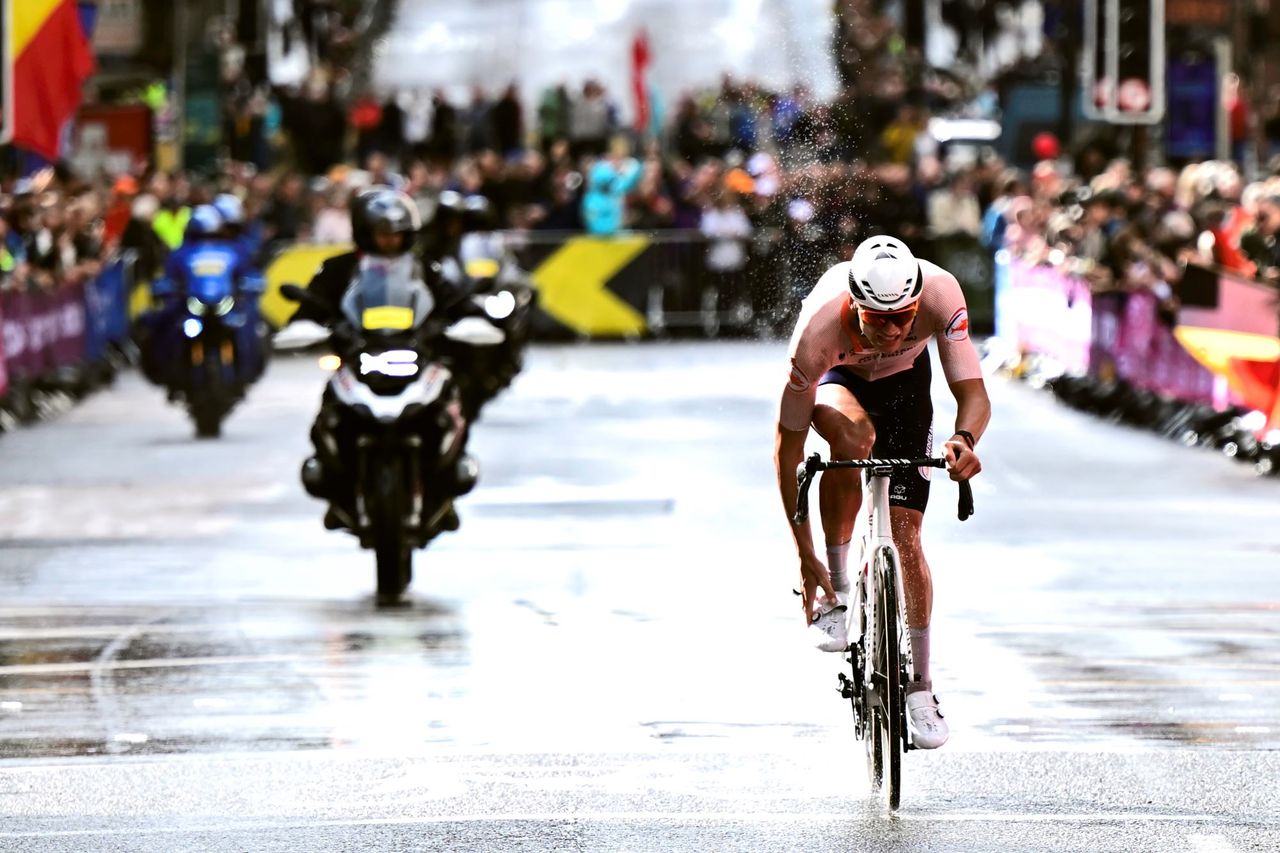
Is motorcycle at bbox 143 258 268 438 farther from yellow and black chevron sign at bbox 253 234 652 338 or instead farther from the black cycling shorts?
the black cycling shorts

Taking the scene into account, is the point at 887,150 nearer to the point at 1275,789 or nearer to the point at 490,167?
the point at 490,167

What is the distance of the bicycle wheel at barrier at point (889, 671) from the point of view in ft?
28.1

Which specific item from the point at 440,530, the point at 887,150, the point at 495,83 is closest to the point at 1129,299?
the point at 440,530

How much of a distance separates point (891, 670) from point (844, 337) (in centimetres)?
→ 96

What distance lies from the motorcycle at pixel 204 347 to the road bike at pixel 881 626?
1438 cm

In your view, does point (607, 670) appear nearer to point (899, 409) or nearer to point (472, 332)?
point (899, 409)

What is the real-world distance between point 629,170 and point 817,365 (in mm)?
27612

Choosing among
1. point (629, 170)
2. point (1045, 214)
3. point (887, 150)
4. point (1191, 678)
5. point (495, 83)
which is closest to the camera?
point (1191, 678)

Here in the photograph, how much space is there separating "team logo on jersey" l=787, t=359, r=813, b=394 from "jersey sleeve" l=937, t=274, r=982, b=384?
39 centimetres

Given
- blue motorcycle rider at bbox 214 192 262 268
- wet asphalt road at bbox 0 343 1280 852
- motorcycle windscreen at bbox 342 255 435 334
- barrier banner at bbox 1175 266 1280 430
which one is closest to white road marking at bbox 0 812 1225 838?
wet asphalt road at bbox 0 343 1280 852

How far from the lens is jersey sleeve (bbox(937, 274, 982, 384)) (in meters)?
8.88

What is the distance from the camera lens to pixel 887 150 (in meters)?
41.6

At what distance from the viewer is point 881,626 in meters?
8.64

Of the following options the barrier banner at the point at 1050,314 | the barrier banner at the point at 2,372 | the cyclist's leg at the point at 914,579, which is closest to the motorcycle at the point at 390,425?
the cyclist's leg at the point at 914,579
